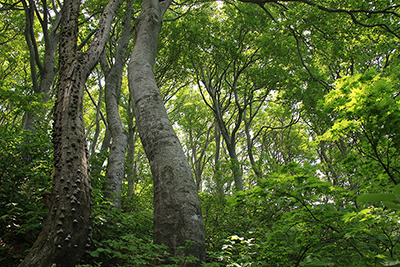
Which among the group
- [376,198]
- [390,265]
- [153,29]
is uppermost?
[153,29]

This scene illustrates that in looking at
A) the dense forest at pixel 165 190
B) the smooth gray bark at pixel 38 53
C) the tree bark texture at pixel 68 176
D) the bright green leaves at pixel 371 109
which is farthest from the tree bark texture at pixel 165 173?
the smooth gray bark at pixel 38 53

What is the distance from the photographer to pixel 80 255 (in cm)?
184

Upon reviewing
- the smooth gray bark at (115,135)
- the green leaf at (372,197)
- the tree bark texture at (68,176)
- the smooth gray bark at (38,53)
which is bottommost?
the green leaf at (372,197)

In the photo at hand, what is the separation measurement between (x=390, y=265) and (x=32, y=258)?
7.99ft

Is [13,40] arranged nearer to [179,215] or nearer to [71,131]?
[71,131]

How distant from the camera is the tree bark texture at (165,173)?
198 centimetres

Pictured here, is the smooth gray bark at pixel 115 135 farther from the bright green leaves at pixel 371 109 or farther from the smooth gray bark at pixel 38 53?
the bright green leaves at pixel 371 109

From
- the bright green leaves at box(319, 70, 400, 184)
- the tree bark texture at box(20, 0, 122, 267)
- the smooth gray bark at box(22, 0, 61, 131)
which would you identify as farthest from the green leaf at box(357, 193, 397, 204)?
the smooth gray bark at box(22, 0, 61, 131)

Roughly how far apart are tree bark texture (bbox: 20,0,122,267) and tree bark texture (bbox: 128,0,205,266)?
68cm

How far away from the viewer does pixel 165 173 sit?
231cm

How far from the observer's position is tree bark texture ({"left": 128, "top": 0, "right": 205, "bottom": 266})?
6.50 feet

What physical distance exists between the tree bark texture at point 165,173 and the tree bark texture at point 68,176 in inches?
26.9

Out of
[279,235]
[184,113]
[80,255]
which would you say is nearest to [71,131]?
[80,255]

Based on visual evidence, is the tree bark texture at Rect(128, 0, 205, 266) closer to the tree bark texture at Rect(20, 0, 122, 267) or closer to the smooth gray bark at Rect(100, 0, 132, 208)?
the tree bark texture at Rect(20, 0, 122, 267)
